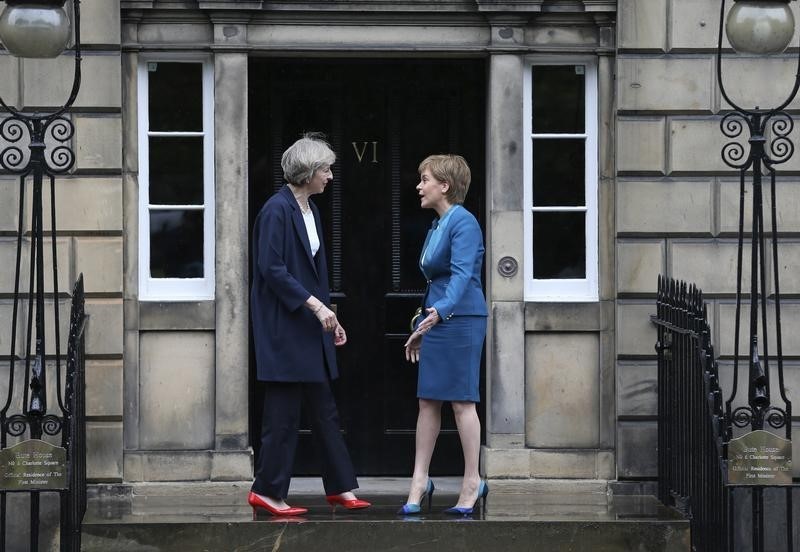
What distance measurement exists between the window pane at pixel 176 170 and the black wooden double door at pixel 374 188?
0.43 m

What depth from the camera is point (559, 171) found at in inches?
398

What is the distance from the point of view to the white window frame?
32.4 ft

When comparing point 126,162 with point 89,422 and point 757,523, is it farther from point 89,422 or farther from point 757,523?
point 757,523

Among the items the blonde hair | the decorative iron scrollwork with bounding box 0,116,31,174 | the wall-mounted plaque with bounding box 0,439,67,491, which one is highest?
the decorative iron scrollwork with bounding box 0,116,31,174

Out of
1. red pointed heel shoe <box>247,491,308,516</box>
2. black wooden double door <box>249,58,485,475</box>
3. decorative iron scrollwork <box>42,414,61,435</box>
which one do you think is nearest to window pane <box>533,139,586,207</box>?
black wooden double door <box>249,58,485,475</box>

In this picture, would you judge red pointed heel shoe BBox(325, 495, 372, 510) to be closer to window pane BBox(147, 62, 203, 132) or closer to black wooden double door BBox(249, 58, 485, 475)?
black wooden double door BBox(249, 58, 485, 475)

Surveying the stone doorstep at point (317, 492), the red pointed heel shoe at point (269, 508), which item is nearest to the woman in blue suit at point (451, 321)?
the red pointed heel shoe at point (269, 508)

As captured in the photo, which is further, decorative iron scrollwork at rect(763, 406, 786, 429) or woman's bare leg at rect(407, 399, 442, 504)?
decorative iron scrollwork at rect(763, 406, 786, 429)

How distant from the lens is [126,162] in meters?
9.79

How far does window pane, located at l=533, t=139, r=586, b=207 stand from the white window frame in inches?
83.1

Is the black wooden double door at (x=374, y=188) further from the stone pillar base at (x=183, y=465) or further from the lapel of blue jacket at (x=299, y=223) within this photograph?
the lapel of blue jacket at (x=299, y=223)

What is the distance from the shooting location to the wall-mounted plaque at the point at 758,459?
8.06 meters

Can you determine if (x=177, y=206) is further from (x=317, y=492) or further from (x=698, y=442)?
(x=698, y=442)

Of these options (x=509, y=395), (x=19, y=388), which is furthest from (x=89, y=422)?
(x=509, y=395)
